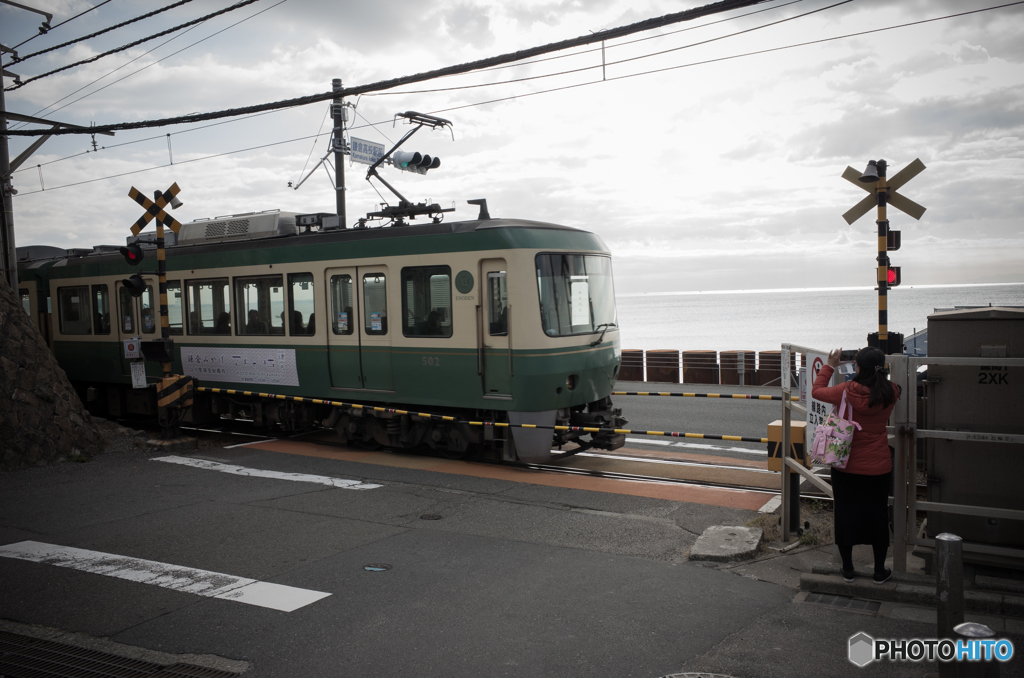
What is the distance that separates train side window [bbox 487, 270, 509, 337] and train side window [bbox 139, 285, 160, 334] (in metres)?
7.66

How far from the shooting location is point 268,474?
970 centimetres

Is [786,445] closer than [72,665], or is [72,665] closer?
[72,665]

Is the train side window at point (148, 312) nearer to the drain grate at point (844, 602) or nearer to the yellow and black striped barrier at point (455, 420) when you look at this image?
the yellow and black striped barrier at point (455, 420)

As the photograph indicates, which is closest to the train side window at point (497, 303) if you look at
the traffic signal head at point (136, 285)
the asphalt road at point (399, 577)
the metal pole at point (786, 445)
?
the asphalt road at point (399, 577)

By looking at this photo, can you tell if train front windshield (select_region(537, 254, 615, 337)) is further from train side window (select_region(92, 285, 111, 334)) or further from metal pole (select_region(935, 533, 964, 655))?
train side window (select_region(92, 285, 111, 334))

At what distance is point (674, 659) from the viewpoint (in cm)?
433

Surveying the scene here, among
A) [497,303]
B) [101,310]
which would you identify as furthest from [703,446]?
[101,310]

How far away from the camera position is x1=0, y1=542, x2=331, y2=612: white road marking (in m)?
5.43

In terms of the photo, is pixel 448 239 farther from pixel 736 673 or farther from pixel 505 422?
pixel 736 673

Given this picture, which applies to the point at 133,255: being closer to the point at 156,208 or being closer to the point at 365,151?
the point at 156,208

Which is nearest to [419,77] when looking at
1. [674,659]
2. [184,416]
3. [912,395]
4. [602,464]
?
[602,464]

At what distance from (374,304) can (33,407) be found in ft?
16.7

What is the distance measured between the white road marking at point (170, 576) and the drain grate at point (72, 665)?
90 cm

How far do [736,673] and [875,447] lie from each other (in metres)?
1.97
